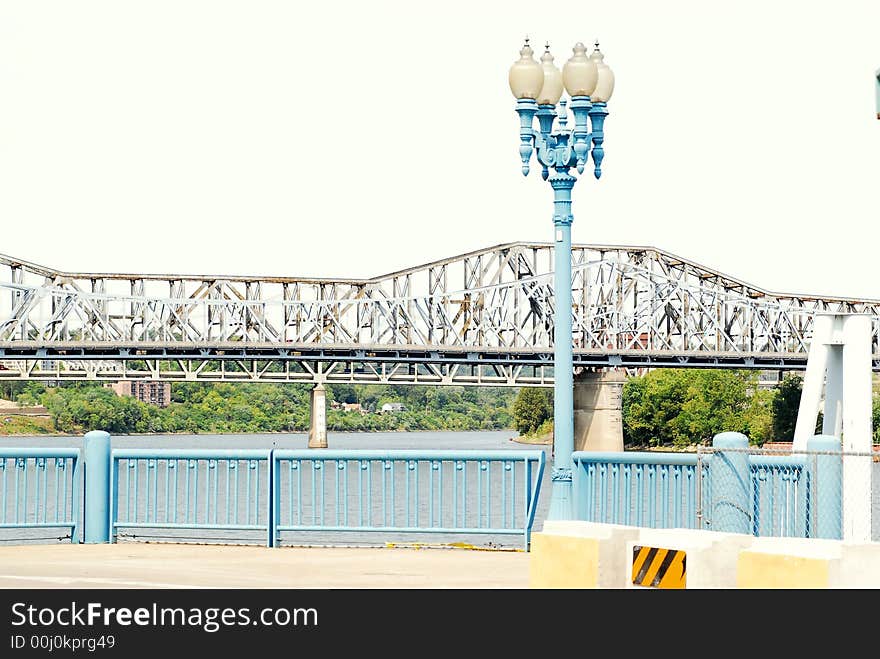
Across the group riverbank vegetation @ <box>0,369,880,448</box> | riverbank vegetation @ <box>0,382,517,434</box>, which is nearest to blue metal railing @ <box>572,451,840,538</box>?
riverbank vegetation @ <box>0,369,880,448</box>

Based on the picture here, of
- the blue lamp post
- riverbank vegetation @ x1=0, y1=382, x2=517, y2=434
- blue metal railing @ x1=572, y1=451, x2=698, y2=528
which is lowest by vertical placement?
riverbank vegetation @ x1=0, y1=382, x2=517, y2=434

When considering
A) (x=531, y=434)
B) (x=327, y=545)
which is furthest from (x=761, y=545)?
(x=531, y=434)

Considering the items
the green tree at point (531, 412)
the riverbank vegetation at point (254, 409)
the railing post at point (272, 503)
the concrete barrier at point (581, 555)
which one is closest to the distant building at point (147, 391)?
the riverbank vegetation at point (254, 409)

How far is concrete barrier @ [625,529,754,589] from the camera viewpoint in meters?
12.9

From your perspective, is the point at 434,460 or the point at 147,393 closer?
the point at 434,460

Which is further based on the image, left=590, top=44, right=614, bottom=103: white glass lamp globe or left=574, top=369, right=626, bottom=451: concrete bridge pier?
left=574, top=369, right=626, bottom=451: concrete bridge pier

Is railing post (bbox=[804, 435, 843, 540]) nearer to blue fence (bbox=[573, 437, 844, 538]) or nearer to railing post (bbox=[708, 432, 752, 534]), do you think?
blue fence (bbox=[573, 437, 844, 538])

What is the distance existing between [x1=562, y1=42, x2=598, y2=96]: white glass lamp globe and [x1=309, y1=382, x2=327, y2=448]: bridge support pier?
274ft

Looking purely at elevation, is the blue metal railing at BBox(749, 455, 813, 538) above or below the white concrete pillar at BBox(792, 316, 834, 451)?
below

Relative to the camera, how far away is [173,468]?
59.9ft

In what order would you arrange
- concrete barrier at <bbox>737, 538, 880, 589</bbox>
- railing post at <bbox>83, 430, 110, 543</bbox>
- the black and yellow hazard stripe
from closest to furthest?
1. concrete barrier at <bbox>737, 538, 880, 589</bbox>
2. the black and yellow hazard stripe
3. railing post at <bbox>83, 430, 110, 543</bbox>

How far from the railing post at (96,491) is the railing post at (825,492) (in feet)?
24.0
